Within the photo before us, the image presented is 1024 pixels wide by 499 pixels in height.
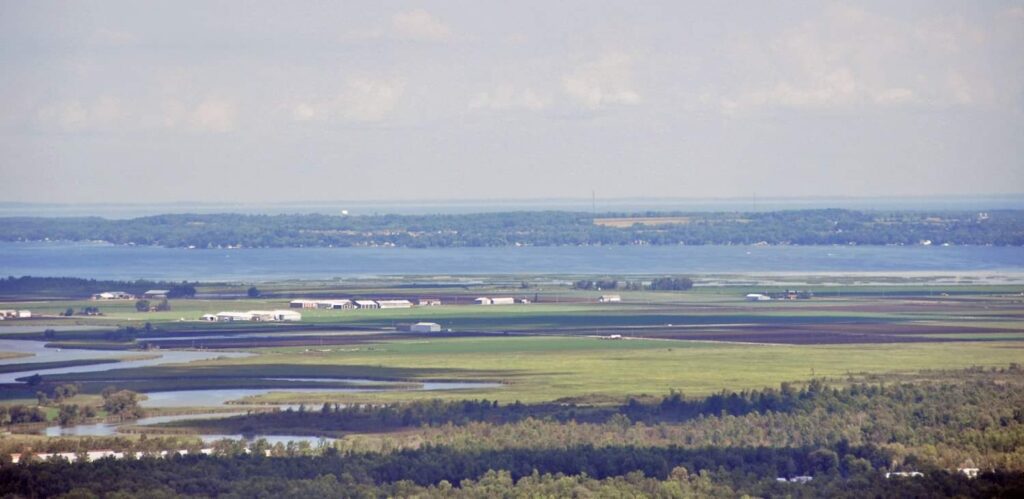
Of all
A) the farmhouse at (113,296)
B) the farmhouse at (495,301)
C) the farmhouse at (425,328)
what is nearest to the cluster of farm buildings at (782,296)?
the farmhouse at (495,301)

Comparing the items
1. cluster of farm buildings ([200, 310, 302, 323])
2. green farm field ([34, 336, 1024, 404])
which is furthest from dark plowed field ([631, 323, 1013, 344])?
cluster of farm buildings ([200, 310, 302, 323])

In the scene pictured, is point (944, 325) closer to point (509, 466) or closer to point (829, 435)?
point (829, 435)

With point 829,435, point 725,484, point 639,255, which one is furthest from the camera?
point 639,255

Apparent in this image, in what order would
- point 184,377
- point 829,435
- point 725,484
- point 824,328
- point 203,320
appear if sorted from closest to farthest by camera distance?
point 725,484 → point 829,435 → point 184,377 → point 824,328 → point 203,320

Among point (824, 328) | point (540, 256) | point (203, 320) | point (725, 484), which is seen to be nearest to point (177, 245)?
point (540, 256)

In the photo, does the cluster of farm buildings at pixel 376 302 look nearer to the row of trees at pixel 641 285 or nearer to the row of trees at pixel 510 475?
the row of trees at pixel 641 285

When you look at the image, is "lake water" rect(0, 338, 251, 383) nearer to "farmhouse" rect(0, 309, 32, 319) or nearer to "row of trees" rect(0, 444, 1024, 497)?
"farmhouse" rect(0, 309, 32, 319)
